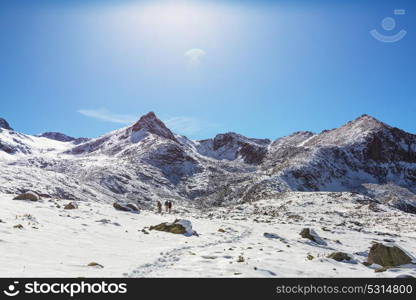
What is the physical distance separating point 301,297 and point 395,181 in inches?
6489

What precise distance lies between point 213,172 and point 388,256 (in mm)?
132634

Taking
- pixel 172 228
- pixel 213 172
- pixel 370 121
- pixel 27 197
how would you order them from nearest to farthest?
pixel 172 228 < pixel 27 197 < pixel 213 172 < pixel 370 121

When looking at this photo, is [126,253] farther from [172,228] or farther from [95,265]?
[172,228]

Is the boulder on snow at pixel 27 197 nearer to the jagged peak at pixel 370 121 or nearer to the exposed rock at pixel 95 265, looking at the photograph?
the exposed rock at pixel 95 265

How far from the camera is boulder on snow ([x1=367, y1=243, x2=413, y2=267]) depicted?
1544cm

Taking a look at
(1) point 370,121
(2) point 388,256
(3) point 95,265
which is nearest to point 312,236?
(2) point 388,256

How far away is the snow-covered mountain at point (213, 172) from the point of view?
278 ft

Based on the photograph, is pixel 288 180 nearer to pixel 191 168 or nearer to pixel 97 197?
pixel 191 168

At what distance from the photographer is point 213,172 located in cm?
14825

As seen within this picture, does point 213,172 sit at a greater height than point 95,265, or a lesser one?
greater

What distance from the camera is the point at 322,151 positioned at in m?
151

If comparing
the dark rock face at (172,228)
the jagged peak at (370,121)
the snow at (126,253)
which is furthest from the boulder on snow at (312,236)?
the jagged peak at (370,121)

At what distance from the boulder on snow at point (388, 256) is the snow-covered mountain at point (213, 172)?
201 ft

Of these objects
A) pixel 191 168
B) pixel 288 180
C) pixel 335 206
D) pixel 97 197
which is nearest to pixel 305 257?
pixel 335 206
